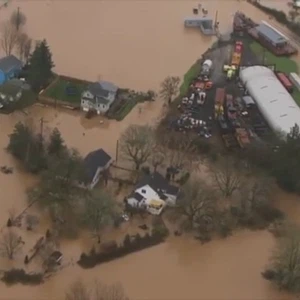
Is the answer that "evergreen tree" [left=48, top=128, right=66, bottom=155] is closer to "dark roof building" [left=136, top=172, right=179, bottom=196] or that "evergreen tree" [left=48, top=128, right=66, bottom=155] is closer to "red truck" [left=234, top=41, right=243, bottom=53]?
"dark roof building" [left=136, top=172, right=179, bottom=196]

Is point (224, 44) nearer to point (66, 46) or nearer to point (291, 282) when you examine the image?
point (66, 46)

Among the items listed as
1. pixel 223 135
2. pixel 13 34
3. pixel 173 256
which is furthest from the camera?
pixel 13 34

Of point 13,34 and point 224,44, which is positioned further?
point 224,44

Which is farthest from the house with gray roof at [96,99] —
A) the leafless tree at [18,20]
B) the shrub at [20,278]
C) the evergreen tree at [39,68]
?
the shrub at [20,278]

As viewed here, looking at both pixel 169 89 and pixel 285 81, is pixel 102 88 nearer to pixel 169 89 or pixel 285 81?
pixel 169 89

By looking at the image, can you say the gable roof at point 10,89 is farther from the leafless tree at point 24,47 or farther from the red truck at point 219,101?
the red truck at point 219,101

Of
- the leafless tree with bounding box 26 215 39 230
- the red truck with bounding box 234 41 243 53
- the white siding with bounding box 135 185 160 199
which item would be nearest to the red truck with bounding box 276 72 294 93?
the red truck with bounding box 234 41 243 53

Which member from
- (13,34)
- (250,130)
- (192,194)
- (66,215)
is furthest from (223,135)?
(13,34)
